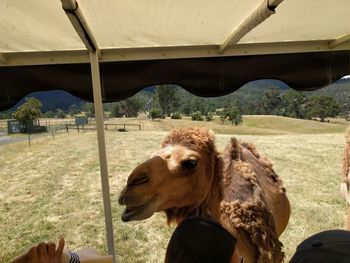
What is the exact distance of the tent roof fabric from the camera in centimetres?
189

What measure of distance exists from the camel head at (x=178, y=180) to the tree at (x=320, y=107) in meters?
6.39

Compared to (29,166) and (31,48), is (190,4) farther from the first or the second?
(29,166)

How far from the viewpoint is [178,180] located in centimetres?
167

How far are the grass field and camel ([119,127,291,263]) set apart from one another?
1673 millimetres

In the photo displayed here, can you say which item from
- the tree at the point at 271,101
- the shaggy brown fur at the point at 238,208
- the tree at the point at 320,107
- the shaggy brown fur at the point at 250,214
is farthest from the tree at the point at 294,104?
the shaggy brown fur at the point at 238,208

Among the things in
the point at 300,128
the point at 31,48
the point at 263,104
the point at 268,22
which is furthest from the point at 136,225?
the point at 300,128

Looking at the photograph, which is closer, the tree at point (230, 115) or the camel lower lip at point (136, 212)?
the camel lower lip at point (136, 212)

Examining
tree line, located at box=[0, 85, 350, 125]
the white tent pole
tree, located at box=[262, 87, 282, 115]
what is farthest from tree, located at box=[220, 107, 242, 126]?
the white tent pole

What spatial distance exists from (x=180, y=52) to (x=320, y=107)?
282 inches

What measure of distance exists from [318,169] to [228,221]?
28.2 feet

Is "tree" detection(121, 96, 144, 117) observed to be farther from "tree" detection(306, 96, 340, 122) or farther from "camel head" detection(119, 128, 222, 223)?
"tree" detection(306, 96, 340, 122)

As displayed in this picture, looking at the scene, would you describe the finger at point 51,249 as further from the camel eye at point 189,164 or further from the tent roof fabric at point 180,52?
the tent roof fabric at point 180,52

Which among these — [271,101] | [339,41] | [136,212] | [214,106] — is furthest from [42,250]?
[271,101]

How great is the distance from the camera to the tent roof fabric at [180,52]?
1.89 metres
